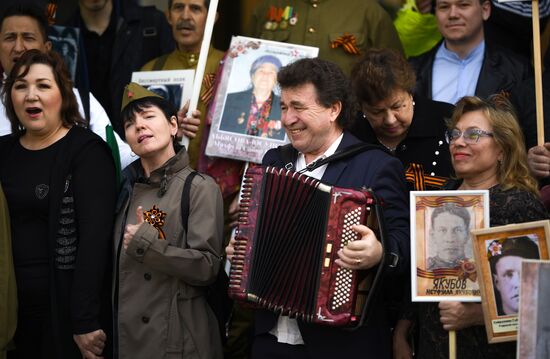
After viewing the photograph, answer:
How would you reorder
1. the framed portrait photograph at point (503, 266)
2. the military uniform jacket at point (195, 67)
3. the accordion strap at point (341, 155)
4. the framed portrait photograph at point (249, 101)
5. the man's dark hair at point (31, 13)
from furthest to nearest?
1. the man's dark hair at point (31, 13)
2. the military uniform jacket at point (195, 67)
3. the framed portrait photograph at point (249, 101)
4. the accordion strap at point (341, 155)
5. the framed portrait photograph at point (503, 266)

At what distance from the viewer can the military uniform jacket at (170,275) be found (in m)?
5.21

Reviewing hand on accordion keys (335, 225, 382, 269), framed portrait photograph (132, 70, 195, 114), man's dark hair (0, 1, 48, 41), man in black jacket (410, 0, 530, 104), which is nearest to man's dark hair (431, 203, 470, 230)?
hand on accordion keys (335, 225, 382, 269)

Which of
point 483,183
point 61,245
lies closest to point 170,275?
point 61,245

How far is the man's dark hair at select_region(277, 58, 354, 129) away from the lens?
5.18 meters

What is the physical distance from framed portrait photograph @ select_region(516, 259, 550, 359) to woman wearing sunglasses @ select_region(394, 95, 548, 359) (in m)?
0.60

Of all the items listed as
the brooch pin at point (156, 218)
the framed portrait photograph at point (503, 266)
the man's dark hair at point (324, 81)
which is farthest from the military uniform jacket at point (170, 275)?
the framed portrait photograph at point (503, 266)

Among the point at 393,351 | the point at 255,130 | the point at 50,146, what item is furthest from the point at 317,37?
the point at 393,351

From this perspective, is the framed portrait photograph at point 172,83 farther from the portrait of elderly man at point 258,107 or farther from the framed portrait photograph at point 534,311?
the framed portrait photograph at point 534,311

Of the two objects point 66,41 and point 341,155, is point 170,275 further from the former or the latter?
point 66,41

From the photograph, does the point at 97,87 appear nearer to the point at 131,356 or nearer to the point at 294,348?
the point at 131,356

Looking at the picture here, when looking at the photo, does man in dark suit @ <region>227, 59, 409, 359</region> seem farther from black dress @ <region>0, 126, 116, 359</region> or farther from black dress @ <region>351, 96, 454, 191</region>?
black dress @ <region>0, 126, 116, 359</region>

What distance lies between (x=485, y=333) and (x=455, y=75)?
2479 mm

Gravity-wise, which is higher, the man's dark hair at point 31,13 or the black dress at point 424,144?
the man's dark hair at point 31,13

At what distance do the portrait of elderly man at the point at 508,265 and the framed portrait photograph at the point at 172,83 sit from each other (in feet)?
9.36
